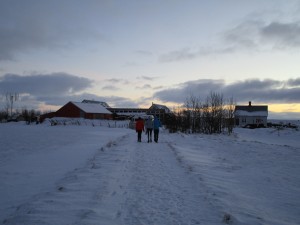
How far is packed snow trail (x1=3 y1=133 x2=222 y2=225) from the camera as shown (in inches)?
200

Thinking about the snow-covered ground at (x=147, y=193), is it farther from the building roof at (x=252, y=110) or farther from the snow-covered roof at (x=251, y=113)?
the building roof at (x=252, y=110)

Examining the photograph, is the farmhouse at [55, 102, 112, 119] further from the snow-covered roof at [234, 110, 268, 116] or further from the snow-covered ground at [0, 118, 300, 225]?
the snow-covered ground at [0, 118, 300, 225]

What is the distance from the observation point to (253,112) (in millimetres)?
84875

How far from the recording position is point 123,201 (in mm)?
6035

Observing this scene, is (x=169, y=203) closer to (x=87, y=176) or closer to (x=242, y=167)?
(x=87, y=176)

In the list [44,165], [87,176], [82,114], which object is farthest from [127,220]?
[82,114]

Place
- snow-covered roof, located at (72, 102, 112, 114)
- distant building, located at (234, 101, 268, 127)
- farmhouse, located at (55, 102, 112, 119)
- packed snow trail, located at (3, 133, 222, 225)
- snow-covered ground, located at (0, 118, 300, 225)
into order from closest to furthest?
1. packed snow trail, located at (3, 133, 222, 225)
2. snow-covered ground, located at (0, 118, 300, 225)
3. farmhouse, located at (55, 102, 112, 119)
4. snow-covered roof, located at (72, 102, 112, 114)
5. distant building, located at (234, 101, 268, 127)

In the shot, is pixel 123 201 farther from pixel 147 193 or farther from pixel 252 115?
pixel 252 115

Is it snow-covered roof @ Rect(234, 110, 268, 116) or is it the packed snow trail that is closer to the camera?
the packed snow trail

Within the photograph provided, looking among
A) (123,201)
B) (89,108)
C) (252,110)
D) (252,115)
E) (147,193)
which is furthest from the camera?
(89,108)

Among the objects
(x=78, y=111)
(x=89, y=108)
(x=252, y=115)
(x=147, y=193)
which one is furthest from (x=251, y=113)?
(x=147, y=193)

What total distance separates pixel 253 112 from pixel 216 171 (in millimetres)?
79511

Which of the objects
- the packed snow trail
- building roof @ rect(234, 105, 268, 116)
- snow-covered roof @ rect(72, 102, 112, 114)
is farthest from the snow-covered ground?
building roof @ rect(234, 105, 268, 116)

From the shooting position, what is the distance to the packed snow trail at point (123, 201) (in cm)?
507
